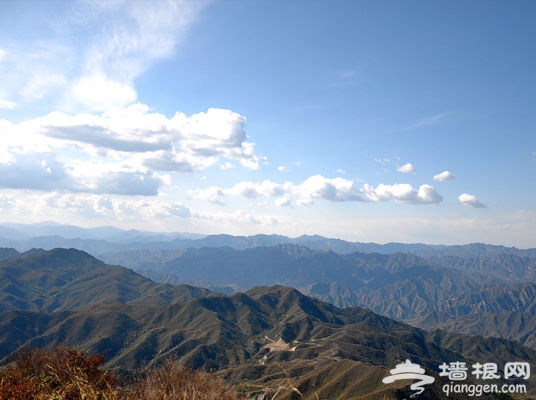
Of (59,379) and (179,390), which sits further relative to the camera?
(179,390)

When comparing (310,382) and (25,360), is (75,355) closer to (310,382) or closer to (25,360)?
(25,360)

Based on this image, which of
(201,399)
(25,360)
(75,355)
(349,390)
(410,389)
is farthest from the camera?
(349,390)

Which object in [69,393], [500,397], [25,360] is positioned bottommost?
[500,397]

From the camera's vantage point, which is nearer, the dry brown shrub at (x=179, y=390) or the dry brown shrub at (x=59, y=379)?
the dry brown shrub at (x=59, y=379)

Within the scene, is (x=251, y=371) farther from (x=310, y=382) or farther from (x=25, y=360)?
(x=25, y=360)

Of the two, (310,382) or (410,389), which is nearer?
(410,389)

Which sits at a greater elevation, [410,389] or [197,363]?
[410,389]

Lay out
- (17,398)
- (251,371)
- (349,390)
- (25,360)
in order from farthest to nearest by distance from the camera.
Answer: (251,371) → (349,390) → (25,360) → (17,398)

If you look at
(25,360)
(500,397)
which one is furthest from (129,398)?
(500,397)

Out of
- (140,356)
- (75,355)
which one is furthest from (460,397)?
(140,356)

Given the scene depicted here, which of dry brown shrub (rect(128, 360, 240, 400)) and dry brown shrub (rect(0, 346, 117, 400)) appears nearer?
dry brown shrub (rect(0, 346, 117, 400))

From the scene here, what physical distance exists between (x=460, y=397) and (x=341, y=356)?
281ft

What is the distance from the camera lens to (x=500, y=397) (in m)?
129

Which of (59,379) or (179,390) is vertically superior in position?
(59,379)
